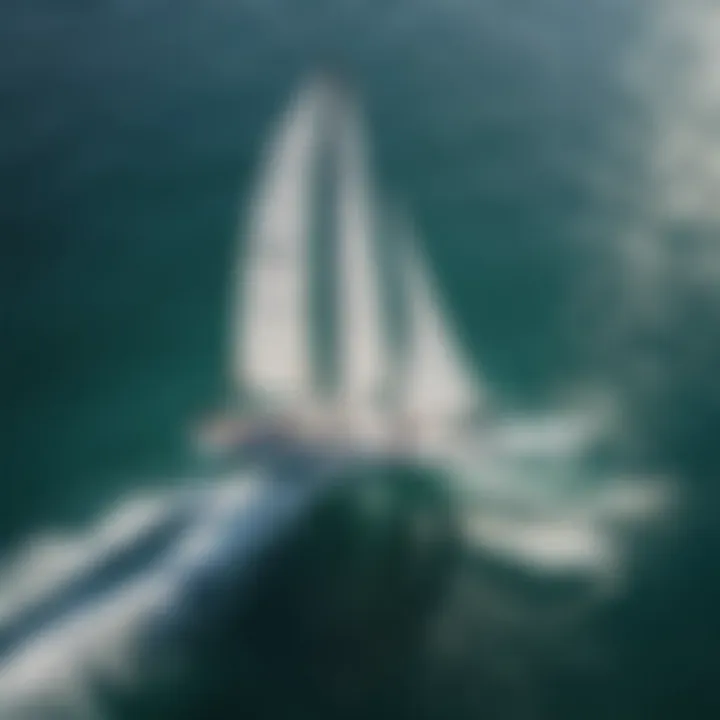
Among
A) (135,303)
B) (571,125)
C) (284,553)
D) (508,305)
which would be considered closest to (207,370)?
(135,303)

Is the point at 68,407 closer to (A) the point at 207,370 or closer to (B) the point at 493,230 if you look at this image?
(A) the point at 207,370

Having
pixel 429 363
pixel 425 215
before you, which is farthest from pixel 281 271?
pixel 429 363

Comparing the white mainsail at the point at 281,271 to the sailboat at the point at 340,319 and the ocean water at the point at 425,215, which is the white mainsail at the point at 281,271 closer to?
the sailboat at the point at 340,319

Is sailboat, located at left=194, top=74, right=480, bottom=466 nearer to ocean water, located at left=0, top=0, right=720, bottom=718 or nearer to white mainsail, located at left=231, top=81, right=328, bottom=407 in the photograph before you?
white mainsail, located at left=231, top=81, right=328, bottom=407

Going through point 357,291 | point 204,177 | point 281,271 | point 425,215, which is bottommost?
point 357,291

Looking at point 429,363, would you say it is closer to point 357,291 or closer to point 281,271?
point 357,291
